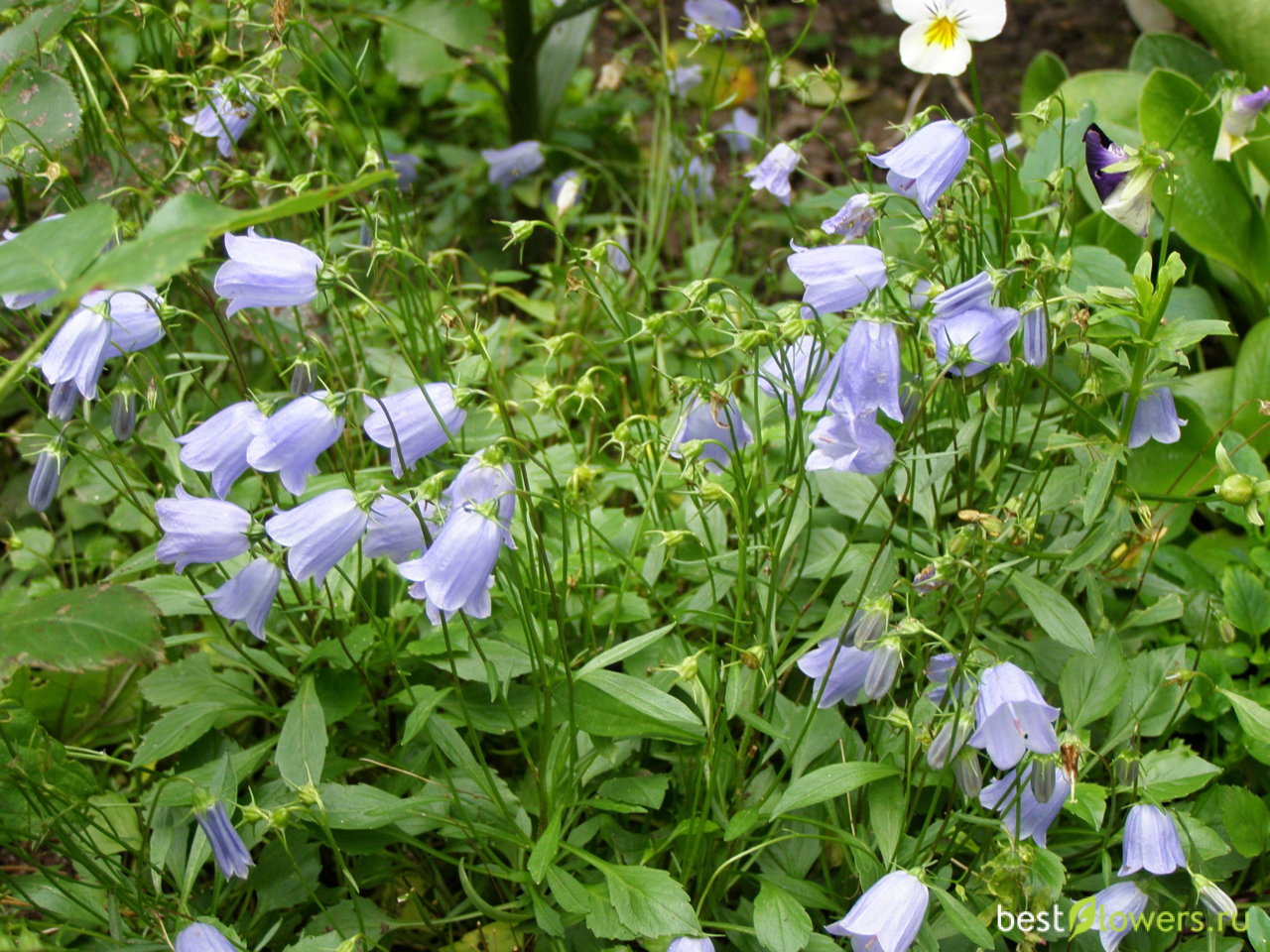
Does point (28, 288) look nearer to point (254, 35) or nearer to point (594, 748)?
point (594, 748)

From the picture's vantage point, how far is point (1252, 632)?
1.90 m

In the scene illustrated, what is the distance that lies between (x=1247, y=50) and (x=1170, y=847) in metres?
2.08

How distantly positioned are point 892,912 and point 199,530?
3.51 ft

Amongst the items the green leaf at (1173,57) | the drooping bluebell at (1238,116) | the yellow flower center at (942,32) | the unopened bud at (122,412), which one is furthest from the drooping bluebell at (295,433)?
the green leaf at (1173,57)

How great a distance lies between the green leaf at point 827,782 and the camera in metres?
1.53

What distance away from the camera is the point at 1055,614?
167 centimetres

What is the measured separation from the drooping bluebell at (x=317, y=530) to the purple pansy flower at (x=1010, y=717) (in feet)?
2.79

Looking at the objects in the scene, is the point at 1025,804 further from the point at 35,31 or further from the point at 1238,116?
the point at 35,31

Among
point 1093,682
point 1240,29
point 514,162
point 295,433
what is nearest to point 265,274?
point 295,433

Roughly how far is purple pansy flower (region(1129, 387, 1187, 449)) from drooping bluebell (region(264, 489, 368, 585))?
118 cm

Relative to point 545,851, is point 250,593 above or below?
above

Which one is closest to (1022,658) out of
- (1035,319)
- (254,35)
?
(1035,319)

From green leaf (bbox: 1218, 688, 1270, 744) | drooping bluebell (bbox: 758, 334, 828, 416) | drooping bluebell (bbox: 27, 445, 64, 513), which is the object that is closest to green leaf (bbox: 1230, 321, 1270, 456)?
green leaf (bbox: 1218, 688, 1270, 744)

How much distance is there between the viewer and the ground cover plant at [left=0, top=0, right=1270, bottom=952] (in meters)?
1.46
